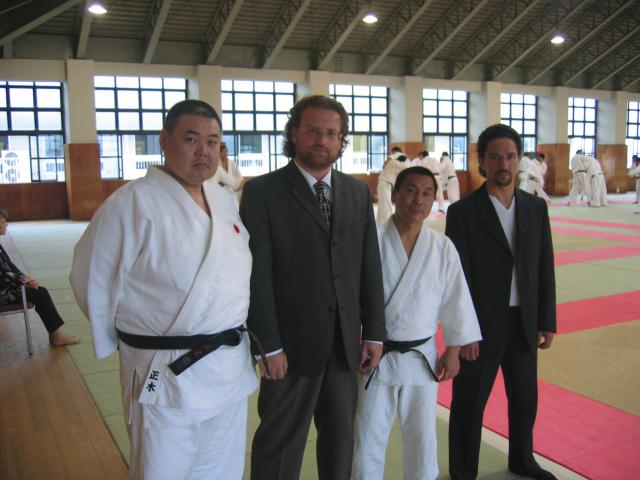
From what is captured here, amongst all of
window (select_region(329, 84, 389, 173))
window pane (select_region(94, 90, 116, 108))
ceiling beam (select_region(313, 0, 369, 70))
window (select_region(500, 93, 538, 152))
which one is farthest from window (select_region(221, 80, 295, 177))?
window (select_region(500, 93, 538, 152))

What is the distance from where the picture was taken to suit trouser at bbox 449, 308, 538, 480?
2.77 meters

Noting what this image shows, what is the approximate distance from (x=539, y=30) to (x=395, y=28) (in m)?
5.72

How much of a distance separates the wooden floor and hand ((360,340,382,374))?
1.45 metres

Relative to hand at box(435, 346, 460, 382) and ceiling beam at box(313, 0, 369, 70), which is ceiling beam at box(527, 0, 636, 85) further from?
hand at box(435, 346, 460, 382)

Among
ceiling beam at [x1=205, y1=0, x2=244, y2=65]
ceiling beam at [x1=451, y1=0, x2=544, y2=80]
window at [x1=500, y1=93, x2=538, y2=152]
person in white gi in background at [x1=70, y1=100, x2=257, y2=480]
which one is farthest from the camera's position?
window at [x1=500, y1=93, x2=538, y2=152]

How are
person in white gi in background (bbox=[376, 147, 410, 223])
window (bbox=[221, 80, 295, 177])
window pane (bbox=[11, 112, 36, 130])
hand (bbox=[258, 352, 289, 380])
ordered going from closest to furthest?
hand (bbox=[258, 352, 289, 380]) < person in white gi in background (bbox=[376, 147, 410, 223]) < window pane (bbox=[11, 112, 36, 130]) < window (bbox=[221, 80, 295, 177])

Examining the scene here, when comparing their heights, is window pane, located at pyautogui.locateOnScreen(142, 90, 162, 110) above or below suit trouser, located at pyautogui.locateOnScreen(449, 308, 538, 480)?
above

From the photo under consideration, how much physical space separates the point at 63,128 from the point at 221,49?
5052mm

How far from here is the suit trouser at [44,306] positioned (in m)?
5.14

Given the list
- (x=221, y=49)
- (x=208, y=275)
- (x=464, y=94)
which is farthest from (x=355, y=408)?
(x=464, y=94)

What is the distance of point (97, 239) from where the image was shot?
1.89 metres

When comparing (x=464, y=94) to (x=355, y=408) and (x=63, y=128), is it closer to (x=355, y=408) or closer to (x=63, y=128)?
(x=63, y=128)

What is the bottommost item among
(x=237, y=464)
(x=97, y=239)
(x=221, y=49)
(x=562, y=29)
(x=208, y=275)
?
(x=237, y=464)

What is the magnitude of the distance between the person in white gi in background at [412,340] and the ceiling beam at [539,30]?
766 inches
